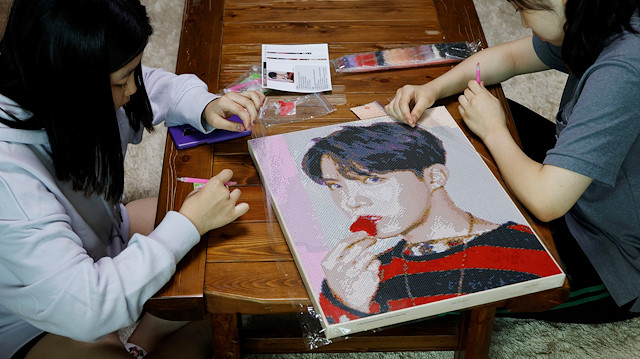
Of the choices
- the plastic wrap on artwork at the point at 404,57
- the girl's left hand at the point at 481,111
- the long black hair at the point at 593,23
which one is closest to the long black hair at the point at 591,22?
the long black hair at the point at 593,23

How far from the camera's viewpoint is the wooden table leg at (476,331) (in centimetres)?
102

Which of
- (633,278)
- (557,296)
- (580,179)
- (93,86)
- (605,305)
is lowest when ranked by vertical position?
(605,305)

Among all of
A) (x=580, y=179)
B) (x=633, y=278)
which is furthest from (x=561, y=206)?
(x=633, y=278)

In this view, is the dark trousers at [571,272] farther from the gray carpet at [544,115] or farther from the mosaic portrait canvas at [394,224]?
the mosaic portrait canvas at [394,224]

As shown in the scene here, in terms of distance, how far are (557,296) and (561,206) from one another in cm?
15

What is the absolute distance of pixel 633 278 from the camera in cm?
103

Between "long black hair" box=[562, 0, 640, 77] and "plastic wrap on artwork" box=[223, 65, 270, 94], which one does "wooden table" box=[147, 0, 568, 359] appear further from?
"long black hair" box=[562, 0, 640, 77]

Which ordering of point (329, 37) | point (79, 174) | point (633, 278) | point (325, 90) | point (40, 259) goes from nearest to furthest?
point (40, 259)
point (79, 174)
point (633, 278)
point (325, 90)
point (329, 37)

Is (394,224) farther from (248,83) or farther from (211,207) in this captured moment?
(248,83)

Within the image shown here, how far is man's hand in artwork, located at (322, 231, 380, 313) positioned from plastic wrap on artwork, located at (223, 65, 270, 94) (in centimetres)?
45

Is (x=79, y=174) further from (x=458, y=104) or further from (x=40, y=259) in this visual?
(x=458, y=104)

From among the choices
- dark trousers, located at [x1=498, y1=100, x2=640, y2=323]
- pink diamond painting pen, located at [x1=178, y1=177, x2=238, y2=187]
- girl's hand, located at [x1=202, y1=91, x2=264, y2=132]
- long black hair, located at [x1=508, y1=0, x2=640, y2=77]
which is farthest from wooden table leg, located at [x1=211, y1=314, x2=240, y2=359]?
long black hair, located at [x1=508, y1=0, x2=640, y2=77]

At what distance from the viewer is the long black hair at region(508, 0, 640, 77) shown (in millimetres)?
909

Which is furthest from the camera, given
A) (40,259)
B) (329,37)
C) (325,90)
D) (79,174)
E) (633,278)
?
(329,37)
